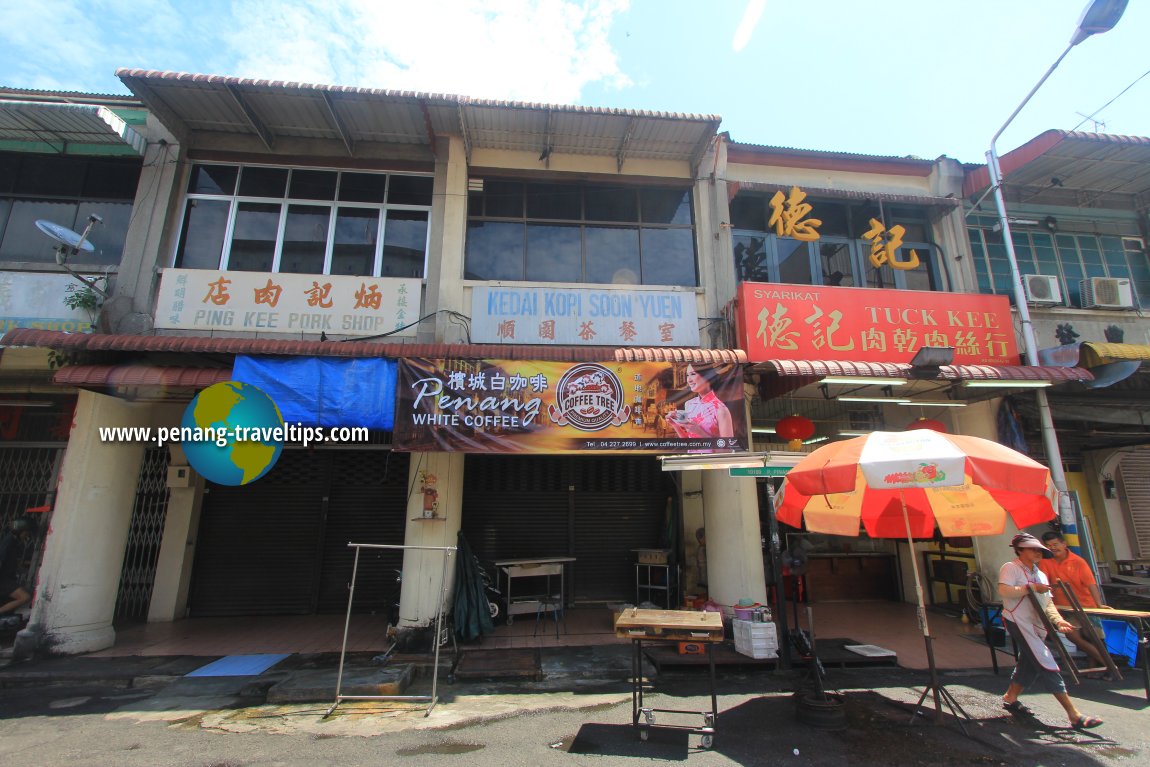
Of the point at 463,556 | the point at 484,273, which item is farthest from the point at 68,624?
the point at 484,273

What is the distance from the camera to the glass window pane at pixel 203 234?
848 cm

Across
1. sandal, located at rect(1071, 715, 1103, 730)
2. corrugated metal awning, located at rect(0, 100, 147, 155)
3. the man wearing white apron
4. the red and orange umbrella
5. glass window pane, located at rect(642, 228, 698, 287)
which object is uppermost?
corrugated metal awning, located at rect(0, 100, 147, 155)

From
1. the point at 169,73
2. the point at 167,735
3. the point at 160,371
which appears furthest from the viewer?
the point at 169,73

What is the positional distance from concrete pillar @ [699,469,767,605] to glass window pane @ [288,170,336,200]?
317 inches

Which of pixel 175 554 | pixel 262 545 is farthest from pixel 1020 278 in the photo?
pixel 175 554

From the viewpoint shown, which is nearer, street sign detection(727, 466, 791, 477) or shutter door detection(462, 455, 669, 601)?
street sign detection(727, 466, 791, 477)

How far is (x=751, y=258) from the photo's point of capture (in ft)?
31.5

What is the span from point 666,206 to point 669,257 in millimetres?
1088

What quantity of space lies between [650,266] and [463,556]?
577cm

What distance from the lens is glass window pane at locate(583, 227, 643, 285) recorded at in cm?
913

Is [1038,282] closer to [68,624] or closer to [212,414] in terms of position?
[212,414]

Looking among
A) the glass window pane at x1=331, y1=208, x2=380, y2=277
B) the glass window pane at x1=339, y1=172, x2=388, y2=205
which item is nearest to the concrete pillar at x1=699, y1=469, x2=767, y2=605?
the glass window pane at x1=331, y1=208, x2=380, y2=277

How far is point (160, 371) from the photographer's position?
703 centimetres

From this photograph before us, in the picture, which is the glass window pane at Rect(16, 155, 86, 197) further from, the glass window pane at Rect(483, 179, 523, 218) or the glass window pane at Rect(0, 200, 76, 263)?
the glass window pane at Rect(483, 179, 523, 218)
